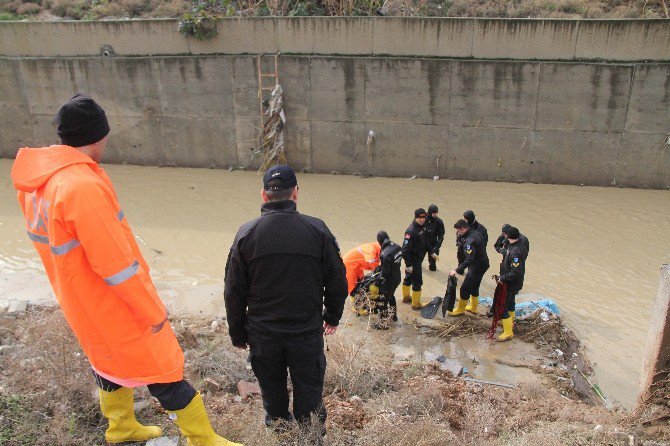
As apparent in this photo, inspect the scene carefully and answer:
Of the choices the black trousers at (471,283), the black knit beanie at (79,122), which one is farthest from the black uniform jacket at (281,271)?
the black trousers at (471,283)

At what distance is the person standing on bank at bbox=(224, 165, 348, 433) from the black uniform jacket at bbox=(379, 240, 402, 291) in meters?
2.86

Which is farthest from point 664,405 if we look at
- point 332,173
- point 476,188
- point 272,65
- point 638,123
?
point 272,65

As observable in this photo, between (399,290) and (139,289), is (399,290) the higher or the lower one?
the lower one

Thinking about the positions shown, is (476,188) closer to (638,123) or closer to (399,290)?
(638,123)

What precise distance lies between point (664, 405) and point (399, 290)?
3907mm

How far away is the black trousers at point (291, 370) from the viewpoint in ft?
8.84

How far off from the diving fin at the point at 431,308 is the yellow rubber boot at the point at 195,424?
3.91 metres

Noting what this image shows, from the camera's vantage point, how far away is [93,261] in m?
2.23

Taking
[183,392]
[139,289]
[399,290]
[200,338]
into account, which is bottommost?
[399,290]

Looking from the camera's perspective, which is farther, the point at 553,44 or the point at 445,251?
the point at 553,44

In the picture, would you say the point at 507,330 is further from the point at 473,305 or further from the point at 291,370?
the point at 291,370

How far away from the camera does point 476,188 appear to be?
10266mm

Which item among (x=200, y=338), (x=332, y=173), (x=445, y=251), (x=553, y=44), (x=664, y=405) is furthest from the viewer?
(x=332, y=173)

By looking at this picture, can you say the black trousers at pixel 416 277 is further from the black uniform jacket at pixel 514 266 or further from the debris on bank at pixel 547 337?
the black uniform jacket at pixel 514 266
